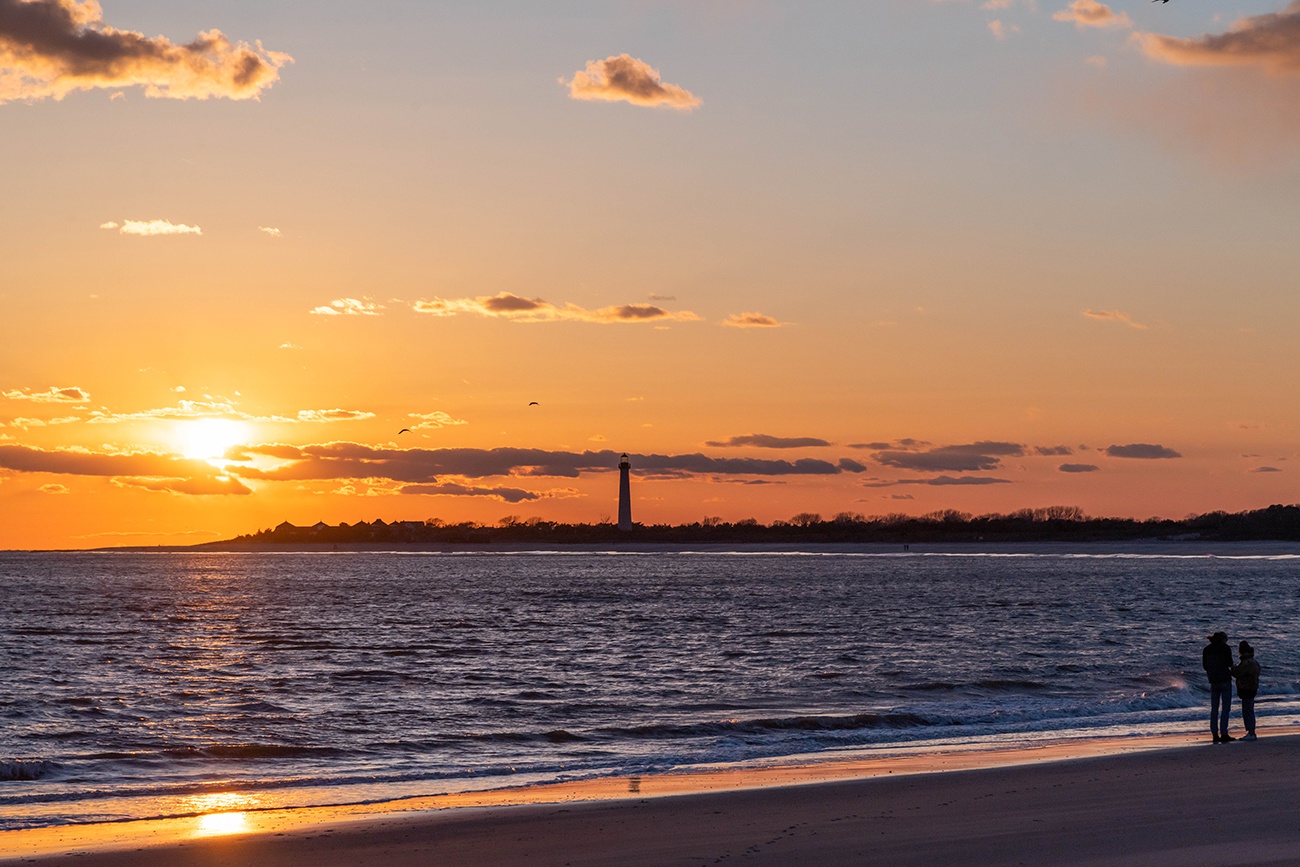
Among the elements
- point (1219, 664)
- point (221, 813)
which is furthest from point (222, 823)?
point (1219, 664)

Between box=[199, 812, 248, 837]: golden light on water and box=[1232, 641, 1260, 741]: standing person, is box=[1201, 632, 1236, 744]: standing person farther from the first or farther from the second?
box=[199, 812, 248, 837]: golden light on water

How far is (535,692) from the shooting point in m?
35.2

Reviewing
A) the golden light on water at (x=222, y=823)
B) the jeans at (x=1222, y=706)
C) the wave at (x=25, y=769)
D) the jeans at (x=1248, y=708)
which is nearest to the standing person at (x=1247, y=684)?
the jeans at (x=1248, y=708)

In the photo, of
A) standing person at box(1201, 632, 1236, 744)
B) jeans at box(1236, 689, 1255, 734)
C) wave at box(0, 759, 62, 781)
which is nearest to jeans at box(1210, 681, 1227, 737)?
standing person at box(1201, 632, 1236, 744)

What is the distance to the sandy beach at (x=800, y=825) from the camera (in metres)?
13.8

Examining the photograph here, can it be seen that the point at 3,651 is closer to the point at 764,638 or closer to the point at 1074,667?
the point at 764,638

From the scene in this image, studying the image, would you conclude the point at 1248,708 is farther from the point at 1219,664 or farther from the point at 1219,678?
the point at 1219,664

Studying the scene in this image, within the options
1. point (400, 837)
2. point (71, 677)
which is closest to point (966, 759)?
point (400, 837)

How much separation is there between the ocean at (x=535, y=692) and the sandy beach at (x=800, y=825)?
2.33 metres

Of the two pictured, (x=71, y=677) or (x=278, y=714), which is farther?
(x=71, y=677)

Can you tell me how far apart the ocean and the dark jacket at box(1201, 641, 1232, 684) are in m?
3.57

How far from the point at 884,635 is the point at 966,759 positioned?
34.2m

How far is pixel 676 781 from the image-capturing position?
66.0 ft

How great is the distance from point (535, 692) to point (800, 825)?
20448 mm
